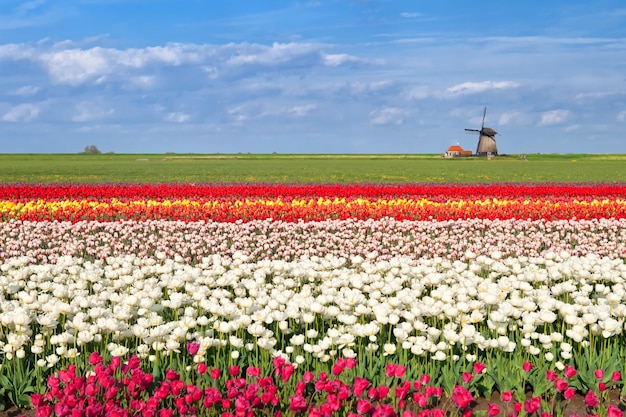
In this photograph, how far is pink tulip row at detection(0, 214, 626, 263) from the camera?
13.5 meters

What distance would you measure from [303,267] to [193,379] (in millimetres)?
3446

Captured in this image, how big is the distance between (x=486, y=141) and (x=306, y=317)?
12307 centimetres

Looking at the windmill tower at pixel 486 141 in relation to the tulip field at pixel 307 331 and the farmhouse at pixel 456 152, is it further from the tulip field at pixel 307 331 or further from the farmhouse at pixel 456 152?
the tulip field at pixel 307 331

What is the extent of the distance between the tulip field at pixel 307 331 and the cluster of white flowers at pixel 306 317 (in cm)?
2

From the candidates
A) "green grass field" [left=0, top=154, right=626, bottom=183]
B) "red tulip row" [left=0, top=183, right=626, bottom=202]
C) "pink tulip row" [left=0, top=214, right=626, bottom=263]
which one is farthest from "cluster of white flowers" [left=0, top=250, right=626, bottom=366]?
"green grass field" [left=0, top=154, right=626, bottom=183]

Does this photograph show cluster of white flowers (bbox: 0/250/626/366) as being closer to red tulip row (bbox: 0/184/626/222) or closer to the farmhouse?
red tulip row (bbox: 0/184/626/222)

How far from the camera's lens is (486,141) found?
125 metres

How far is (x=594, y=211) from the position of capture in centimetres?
1814

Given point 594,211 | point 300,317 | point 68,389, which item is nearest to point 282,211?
point 594,211

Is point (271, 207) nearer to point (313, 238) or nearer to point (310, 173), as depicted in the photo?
point (313, 238)

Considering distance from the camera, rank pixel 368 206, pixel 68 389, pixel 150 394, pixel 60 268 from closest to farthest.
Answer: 1. pixel 68 389
2. pixel 150 394
3. pixel 60 268
4. pixel 368 206

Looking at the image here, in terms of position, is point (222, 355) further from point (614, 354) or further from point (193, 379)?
point (614, 354)

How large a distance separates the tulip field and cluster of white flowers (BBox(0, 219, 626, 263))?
80mm

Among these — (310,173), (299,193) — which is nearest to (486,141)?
(310,173)
